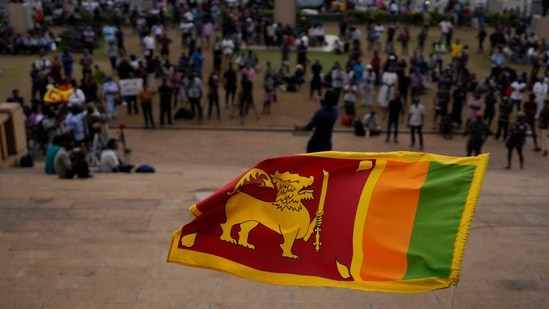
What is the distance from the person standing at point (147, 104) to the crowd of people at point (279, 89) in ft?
0.12

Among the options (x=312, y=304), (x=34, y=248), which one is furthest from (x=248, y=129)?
(x=312, y=304)

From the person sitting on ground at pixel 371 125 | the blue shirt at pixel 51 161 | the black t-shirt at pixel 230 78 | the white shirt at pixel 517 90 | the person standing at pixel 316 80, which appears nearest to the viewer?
the blue shirt at pixel 51 161

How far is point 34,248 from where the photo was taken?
8039 mm

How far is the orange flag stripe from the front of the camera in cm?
517

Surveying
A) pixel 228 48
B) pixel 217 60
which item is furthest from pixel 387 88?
pixel 228 48

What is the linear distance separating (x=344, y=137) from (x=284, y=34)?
37.4 ft

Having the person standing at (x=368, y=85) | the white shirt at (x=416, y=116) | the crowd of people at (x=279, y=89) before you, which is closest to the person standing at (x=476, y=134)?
the crowd of people at (x=279, y=89)

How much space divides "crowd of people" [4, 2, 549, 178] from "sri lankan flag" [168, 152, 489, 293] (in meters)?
4.26

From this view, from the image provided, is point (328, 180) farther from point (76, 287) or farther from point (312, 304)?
point (76, 287)

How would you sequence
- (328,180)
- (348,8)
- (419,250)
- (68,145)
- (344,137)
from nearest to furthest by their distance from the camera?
(419,250)
(328,180)
(68,145)
(344,137)
(348,8)

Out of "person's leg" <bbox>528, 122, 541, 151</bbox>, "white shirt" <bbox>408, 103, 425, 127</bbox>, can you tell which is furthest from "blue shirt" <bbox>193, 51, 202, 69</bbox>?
"person's leg" <bbox>528, 122, 541, 151</bbox>

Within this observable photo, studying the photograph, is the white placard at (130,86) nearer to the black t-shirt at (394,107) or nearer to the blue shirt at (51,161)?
the black t-shirt at (394,107)

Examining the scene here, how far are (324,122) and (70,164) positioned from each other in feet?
14.4

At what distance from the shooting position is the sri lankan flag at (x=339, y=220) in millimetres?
5164
